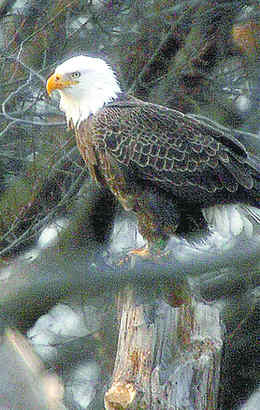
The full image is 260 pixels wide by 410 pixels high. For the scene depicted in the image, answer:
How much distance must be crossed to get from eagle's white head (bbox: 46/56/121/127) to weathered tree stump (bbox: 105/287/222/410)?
0.58 m

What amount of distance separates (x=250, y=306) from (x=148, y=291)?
3.24 ft

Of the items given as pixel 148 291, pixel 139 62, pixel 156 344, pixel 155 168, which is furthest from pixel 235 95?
pixel 148 291

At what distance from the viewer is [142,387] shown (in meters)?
1.29

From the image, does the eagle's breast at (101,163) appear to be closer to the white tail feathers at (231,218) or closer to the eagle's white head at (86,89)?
the eagle's white head at (86,89)

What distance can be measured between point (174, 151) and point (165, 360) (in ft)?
1.90

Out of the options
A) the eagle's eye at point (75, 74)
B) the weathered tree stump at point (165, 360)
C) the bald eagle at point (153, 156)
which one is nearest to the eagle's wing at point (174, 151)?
the bald eagle at point (153, 156)

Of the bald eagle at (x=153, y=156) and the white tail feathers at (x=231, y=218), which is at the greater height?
the bald eagle at (x=153, y=156)

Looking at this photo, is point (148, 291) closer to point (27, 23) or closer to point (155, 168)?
point (155, 168)

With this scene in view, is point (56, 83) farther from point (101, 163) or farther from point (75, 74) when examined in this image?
point (101, 163)

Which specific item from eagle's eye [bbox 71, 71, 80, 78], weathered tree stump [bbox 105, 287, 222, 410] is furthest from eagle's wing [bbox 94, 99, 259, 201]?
weathered tree stump [bbox 105, 287, 222, 410]

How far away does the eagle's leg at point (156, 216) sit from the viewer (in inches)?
68.1

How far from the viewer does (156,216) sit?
1729mm

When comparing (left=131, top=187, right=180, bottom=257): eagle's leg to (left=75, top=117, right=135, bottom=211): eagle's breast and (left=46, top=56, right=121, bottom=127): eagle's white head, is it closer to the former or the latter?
(left=75, top=117, right=135, bottom=211): eagle's breast

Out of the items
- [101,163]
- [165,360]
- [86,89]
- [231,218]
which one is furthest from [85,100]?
[165,360]
